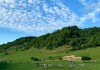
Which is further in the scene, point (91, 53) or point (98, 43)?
point (98, 43)

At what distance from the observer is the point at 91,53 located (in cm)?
15000

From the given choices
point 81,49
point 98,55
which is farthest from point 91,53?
point 81,49

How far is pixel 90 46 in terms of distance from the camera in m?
176

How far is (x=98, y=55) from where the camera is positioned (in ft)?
463

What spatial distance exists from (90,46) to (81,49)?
566 centimetres

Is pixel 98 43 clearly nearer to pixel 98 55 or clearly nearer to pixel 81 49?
pixel 81 49

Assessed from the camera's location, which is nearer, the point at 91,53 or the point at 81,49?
the point at 91,53

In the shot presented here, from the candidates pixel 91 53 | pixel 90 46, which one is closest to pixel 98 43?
pixel 90 46

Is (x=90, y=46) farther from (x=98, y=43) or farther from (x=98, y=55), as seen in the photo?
(x=98, y=55)

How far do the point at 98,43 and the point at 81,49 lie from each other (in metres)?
10.9

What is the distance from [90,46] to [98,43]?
5.31 m

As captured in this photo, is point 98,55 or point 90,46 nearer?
point 98,55

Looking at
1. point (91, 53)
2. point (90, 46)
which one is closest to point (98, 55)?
point (91, 53)

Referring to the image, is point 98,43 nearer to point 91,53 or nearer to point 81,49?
point 81,49
